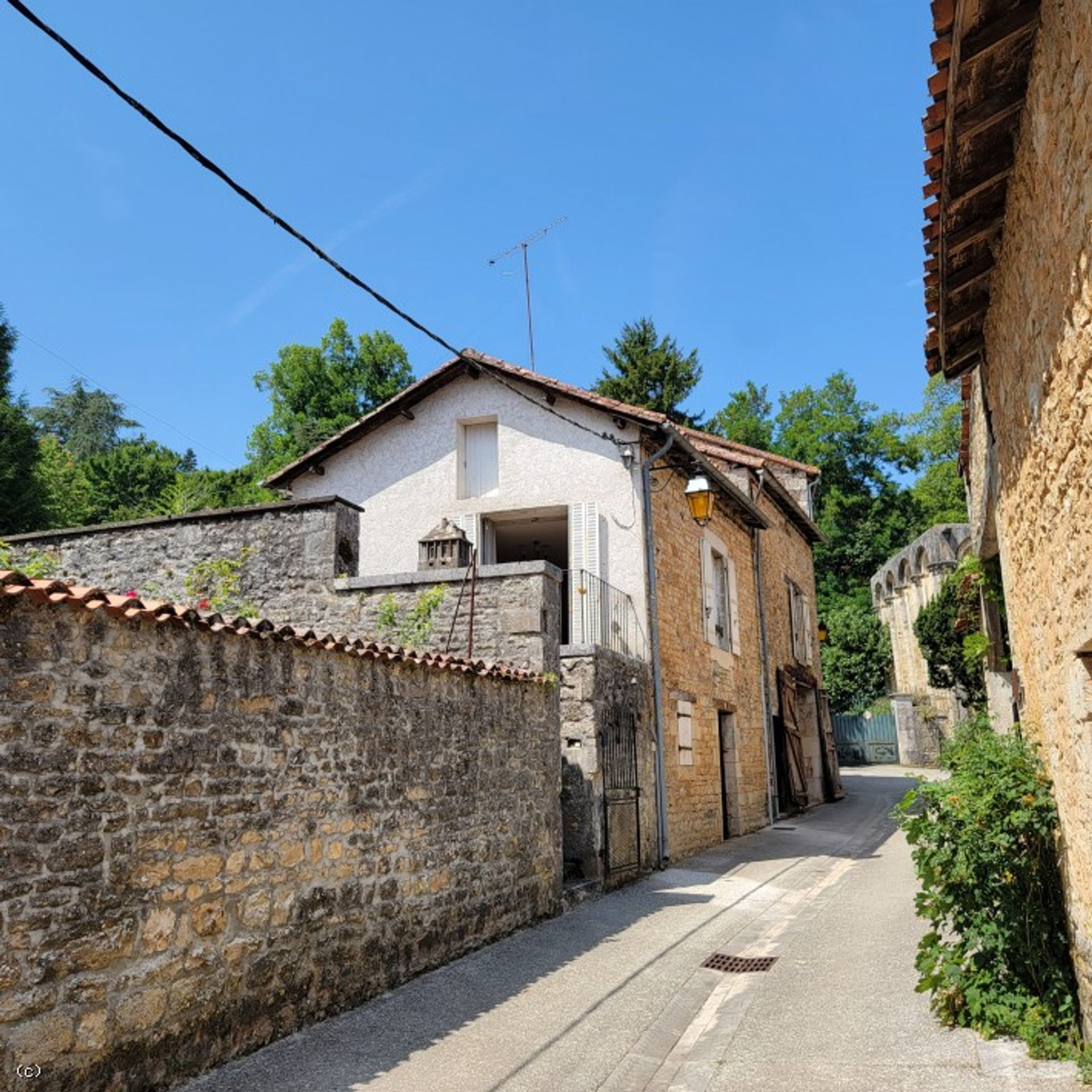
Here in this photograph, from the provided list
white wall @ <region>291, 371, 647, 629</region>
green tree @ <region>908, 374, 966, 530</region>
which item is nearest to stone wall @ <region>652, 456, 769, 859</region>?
white wall @ <region>291, 371, 647, 629</region>

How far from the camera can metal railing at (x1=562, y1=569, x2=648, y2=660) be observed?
11.3 metres

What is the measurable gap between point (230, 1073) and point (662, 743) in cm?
777

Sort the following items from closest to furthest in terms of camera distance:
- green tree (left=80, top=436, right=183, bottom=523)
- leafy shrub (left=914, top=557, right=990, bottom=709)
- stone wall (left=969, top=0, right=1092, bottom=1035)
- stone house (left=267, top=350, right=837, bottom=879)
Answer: stone wall (left=969, top=0, right=1092, bottom=1035) → stone house (left=267, top=350, right=837, bottom=879) → leafy shrub (left=914, top=557, right=990, bottom=709) → green tree (left=80, top=436, right=183, bottom=523)

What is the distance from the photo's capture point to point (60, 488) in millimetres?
29594

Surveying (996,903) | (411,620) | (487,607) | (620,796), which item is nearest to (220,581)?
(411,620)

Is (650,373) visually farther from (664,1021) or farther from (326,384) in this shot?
(664,1021)

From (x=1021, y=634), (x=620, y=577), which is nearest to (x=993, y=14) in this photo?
(x=1021, y=634)

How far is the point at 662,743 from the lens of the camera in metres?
11.7

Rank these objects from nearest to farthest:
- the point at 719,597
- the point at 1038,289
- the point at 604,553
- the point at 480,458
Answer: the point at 1038,289 → the point at 604,553 → the point at 480,458 → the point at 719,597

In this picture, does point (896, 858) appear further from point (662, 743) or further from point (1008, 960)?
Result: point (1008, 960)

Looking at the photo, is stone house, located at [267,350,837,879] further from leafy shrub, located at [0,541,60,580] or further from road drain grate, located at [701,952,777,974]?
leafy shrub, located at [0,541,60,580]

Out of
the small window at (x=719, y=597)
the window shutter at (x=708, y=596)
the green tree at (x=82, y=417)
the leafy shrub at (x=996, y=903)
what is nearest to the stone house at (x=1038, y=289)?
the leafy shrub at (x=996, y=903)

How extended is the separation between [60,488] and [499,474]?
22.0m

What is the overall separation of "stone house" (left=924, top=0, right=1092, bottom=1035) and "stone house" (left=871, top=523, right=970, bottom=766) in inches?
833
